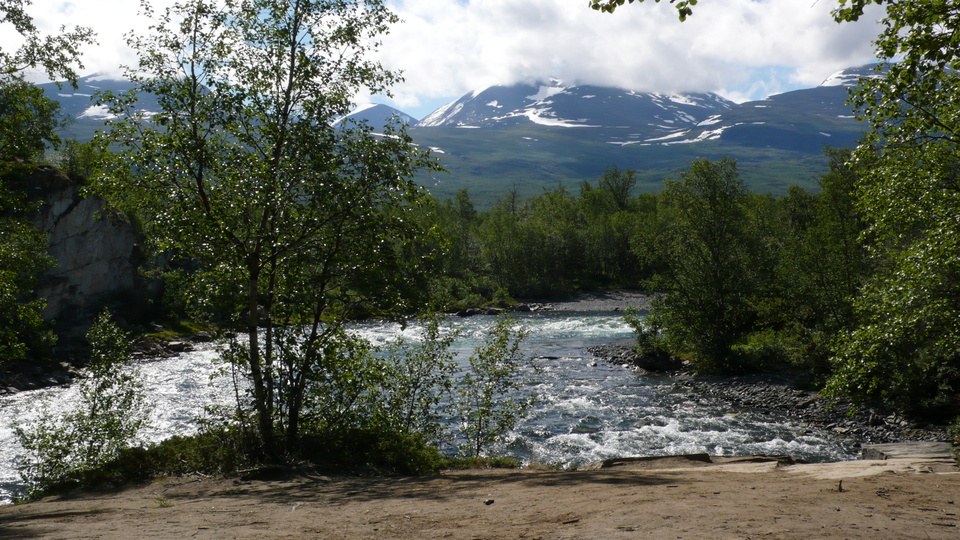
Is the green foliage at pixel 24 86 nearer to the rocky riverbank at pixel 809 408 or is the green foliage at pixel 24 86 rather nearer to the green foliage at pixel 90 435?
the green foliage at pixel 90 435

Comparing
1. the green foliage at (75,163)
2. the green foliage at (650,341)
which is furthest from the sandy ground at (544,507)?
the green foliage at (75,163)

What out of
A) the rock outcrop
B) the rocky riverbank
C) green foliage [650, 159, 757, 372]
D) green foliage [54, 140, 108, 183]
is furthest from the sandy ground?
green foliage [54, 140, 108, 183]

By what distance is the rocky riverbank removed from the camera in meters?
21.7

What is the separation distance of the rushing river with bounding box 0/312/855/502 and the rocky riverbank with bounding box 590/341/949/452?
0.92 metres

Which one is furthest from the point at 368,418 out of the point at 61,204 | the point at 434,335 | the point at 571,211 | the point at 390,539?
the point at 571,211

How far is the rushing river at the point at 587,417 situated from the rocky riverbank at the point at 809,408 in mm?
921

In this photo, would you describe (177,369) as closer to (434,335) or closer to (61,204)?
(61,204)

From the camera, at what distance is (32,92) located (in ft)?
46.5

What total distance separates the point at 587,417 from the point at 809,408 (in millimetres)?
9092

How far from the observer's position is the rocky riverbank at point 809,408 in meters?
21.7

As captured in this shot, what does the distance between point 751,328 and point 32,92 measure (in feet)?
111

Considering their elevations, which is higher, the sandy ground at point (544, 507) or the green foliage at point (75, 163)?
the green foliage at point (75, 163)

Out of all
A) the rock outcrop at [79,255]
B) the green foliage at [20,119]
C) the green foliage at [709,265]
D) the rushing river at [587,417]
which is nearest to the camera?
the green foliage at [20,119]

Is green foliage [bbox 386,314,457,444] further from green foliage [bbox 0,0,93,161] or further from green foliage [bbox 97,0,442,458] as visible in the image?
green foliage [bbox 0,0,93,161]
